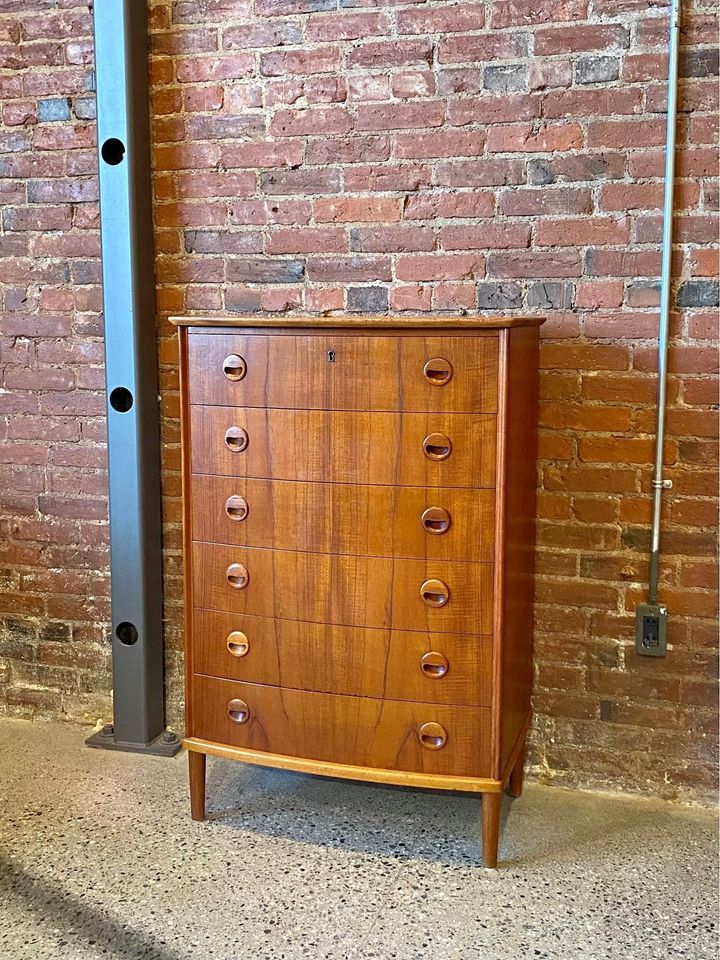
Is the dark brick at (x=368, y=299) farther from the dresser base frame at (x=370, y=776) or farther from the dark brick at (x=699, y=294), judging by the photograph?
the dresser base frame at (x=370, y=776)

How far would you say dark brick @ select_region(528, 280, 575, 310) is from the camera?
89.3 inches

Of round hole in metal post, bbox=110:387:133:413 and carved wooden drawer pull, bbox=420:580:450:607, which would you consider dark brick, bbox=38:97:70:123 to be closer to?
round hole in metal post, bbox=110:387:133:413

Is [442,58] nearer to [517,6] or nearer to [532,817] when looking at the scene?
[517,6]

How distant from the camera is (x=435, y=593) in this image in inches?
79.0

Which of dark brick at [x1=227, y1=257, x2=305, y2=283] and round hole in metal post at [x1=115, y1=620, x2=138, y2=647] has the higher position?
dark brick at [x1=227, y1=257, x2=305, y2=283]

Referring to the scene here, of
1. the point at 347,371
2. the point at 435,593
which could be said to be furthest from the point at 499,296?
the point at 435,593

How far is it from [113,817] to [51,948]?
48cm

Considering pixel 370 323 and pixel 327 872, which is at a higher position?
pixel 370 323

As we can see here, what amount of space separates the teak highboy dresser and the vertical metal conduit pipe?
32 centimetres

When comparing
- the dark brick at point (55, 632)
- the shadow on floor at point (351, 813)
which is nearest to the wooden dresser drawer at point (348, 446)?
the shadow on floor at point (351, 813)

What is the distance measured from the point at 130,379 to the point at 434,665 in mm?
1166

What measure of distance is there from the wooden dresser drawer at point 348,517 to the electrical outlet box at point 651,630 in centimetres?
57

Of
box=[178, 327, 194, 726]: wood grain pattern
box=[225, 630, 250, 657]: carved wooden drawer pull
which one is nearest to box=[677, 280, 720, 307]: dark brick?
box=[178, 327, 194, 726]: wood grain pattern

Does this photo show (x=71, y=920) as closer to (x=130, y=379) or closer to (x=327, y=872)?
(x=327, y=872)
